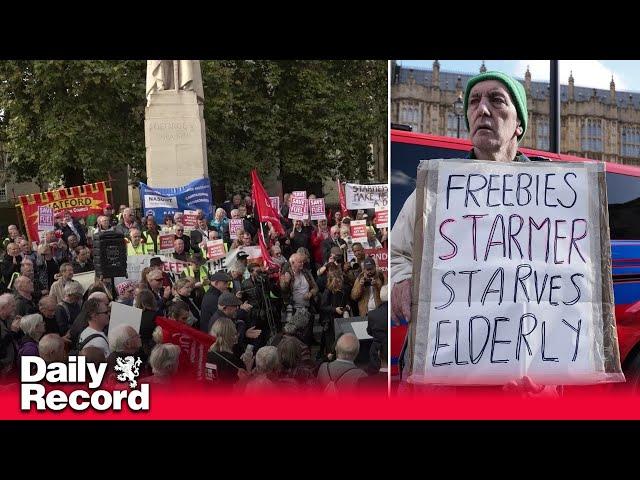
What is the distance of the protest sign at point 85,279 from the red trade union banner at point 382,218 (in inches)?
64.5

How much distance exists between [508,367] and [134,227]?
90.0 inches

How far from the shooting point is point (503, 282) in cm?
512

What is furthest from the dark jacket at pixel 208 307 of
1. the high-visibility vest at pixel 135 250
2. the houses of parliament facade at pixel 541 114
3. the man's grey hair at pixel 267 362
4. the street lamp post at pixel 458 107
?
the street lamp post at pixel 458 107

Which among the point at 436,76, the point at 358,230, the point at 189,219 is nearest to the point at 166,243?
the point at 189,219

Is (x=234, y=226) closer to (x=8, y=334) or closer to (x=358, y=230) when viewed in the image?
(x=358, y=230)

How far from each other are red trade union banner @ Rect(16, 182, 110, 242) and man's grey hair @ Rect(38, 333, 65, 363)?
0.59 metres

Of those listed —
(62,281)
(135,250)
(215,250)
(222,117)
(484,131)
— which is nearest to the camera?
(484,131)

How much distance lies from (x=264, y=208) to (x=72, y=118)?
1304 mm

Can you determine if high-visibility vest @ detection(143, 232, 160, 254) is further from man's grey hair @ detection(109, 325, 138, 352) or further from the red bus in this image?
the red bus

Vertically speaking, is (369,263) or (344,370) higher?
(369,263)

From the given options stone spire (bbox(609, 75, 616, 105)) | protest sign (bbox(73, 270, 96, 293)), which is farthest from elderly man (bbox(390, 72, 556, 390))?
protest sign (bbox(73, 270, 96, 293))
